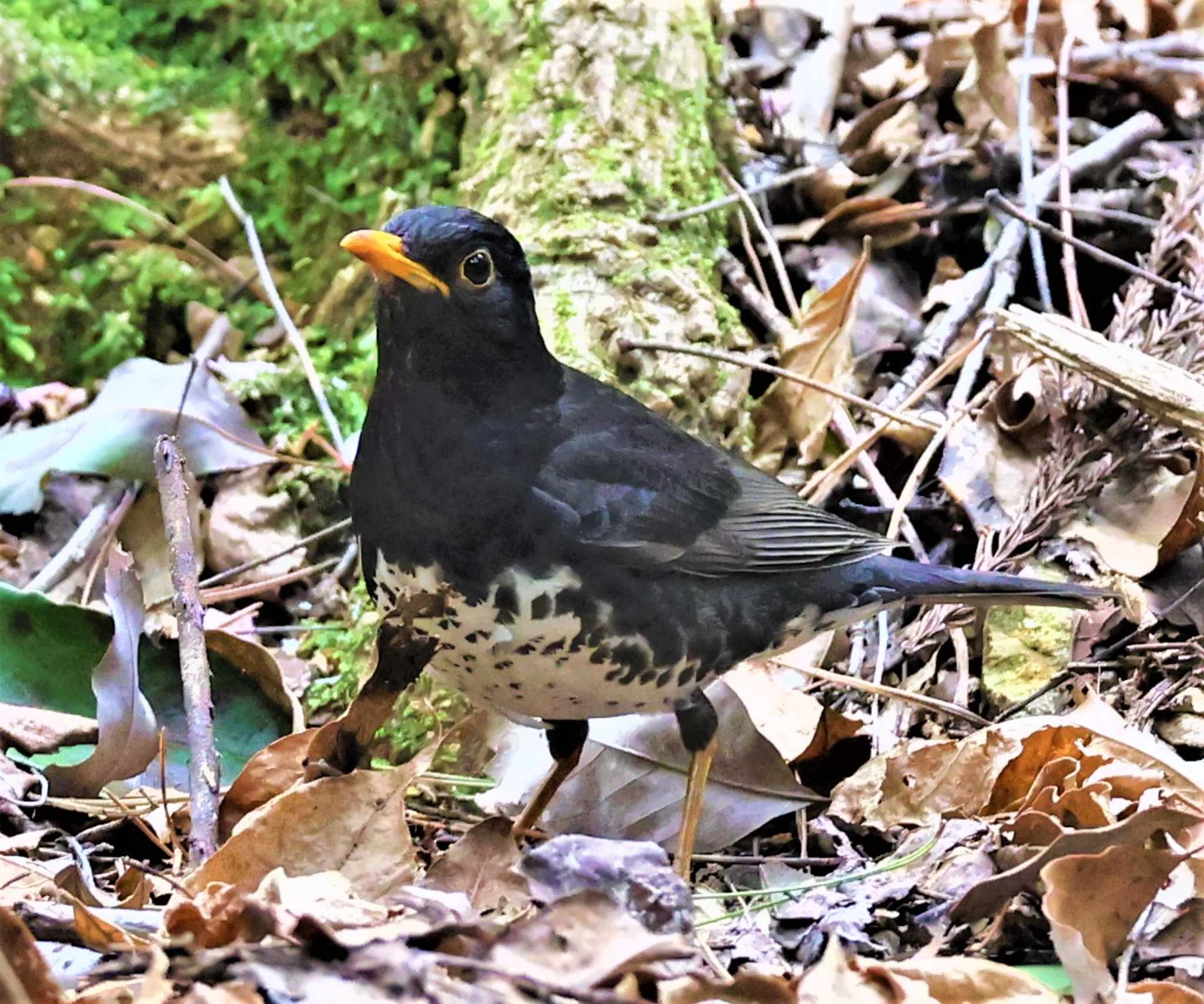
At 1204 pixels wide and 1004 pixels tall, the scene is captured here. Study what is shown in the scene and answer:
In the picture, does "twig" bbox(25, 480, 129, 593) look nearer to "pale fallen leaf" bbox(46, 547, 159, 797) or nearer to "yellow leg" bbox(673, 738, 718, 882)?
"pale fallen leaf" bbox(46, 547, 159, 797)

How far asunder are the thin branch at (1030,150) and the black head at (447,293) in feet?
6.66

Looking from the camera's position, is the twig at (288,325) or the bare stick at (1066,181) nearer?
the twig at (288,325)

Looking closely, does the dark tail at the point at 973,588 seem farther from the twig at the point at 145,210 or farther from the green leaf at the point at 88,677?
the twig at the point at 145,210

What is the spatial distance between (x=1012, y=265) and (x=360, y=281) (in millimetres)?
2106

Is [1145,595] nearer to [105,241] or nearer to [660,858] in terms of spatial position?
[660,858]

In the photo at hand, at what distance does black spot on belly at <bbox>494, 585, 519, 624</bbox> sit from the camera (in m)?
2.46

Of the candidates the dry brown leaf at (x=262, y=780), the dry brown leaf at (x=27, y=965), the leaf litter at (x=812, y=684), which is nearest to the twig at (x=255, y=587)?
the leaf litter at (x=812, y=684)

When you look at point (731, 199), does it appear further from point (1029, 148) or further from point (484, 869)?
point (484, 869)

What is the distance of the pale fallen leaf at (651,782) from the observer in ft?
9.52

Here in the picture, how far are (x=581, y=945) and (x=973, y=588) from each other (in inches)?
65.8

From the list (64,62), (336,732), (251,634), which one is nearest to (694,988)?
(336,732)

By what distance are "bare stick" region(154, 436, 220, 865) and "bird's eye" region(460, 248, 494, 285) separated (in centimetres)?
66

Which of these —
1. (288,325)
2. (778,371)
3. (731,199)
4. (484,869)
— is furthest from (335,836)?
(731,199)

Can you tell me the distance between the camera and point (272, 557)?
348 cm
